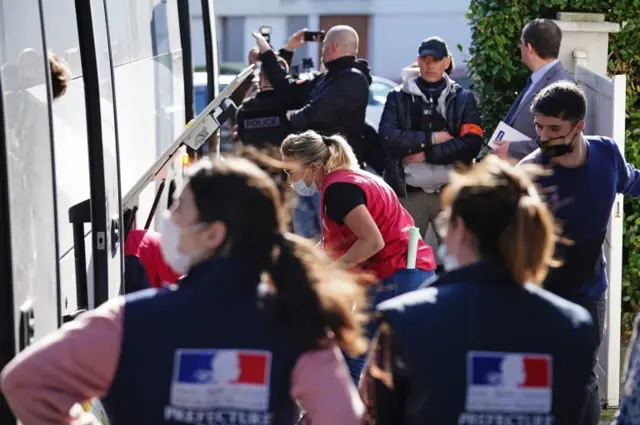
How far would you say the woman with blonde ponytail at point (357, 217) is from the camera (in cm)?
516

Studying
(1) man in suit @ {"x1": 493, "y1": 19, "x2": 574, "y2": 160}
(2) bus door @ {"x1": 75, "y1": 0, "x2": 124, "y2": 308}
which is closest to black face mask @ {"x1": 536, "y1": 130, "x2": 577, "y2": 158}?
(1) man in suit @ {"x1": 493, "y1": 19, "x2": 574, "y2": 160}

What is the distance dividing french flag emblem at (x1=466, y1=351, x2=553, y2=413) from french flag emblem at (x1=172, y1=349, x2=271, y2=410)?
467 mm

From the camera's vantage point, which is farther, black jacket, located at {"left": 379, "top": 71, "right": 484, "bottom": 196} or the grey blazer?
black jacket, located at {"left": 379, "top": 71, "right": 484, "bottom": 196}

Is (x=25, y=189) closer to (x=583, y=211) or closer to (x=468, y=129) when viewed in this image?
(x=583, y=211)

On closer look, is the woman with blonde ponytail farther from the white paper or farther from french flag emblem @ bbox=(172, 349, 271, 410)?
french flag emblem @ bbox=(172, 349, 271, 410)

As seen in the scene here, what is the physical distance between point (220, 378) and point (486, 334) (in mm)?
588

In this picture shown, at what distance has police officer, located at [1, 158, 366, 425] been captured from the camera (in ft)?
8.19

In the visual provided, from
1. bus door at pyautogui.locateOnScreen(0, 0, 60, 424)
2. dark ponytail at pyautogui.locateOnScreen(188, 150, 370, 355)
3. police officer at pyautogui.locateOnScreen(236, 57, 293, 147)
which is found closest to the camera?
dark ponytail at pyautogui.locateOnScreen(188, 150, 370, 355)

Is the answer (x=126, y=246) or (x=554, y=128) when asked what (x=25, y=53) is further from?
(x=554, y=128)

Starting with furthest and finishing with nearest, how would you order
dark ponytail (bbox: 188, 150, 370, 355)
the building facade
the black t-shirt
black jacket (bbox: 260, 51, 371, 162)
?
the building facade → black jacket (bbox: 260, 51, 371, 162) → the black t-shirt → dark ponytail (bbox: 188, 150, 370, 355)

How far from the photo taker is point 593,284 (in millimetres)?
4926

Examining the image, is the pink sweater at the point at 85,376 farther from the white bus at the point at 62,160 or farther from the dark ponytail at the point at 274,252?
the white bus at the point at 62,160

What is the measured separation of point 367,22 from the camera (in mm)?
38750

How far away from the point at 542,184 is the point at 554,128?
0.22 m
